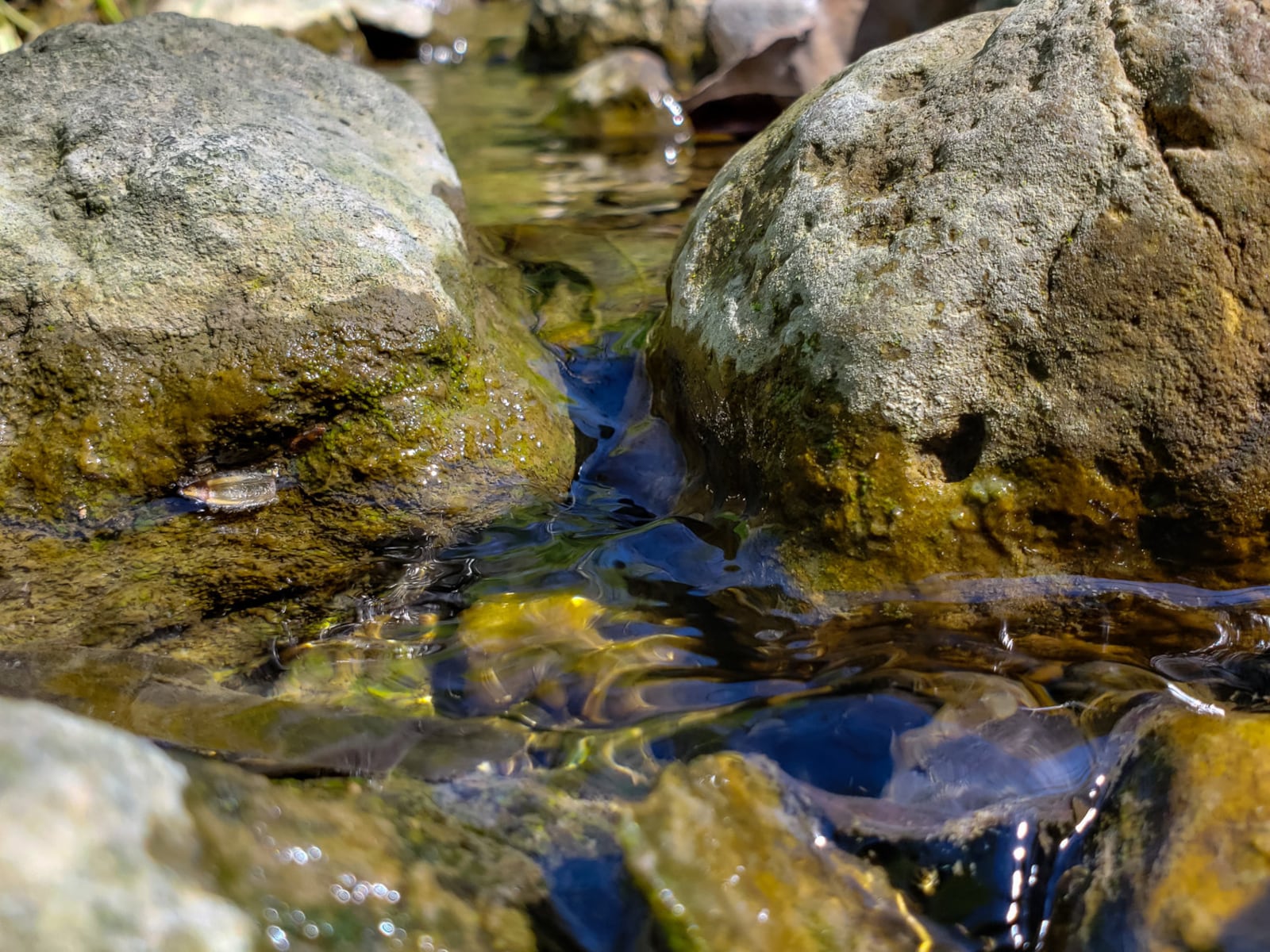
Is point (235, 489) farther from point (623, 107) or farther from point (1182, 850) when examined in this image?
point (623, 107)

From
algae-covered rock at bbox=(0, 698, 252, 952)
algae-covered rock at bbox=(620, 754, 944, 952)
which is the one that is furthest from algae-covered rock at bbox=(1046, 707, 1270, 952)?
algae-covered rock at bbox=(0, 698, 252, 952)

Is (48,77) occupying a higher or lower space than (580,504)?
higher

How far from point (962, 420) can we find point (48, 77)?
114 inches

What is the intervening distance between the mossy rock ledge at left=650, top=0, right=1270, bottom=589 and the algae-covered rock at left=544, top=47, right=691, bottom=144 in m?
5.70

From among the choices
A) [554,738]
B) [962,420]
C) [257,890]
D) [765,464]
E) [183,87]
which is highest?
[183,87]

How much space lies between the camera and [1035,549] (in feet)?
7.52

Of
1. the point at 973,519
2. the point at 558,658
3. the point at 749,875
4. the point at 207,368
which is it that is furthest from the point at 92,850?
the point at 973,519

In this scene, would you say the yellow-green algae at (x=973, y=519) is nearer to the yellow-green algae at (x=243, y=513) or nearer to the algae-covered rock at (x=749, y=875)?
the algae-covered rock at (x=749, y=875)

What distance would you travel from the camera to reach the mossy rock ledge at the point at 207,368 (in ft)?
8.38

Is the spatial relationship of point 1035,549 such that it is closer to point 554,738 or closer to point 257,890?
point 554,738

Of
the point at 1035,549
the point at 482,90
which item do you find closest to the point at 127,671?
the point at 1035,549

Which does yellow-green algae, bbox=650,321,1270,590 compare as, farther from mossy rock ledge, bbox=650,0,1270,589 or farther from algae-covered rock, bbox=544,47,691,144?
algae-covered rock, bbox=544,47,691,144

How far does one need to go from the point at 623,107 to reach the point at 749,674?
668cm

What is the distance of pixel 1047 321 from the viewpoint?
7.21ft
